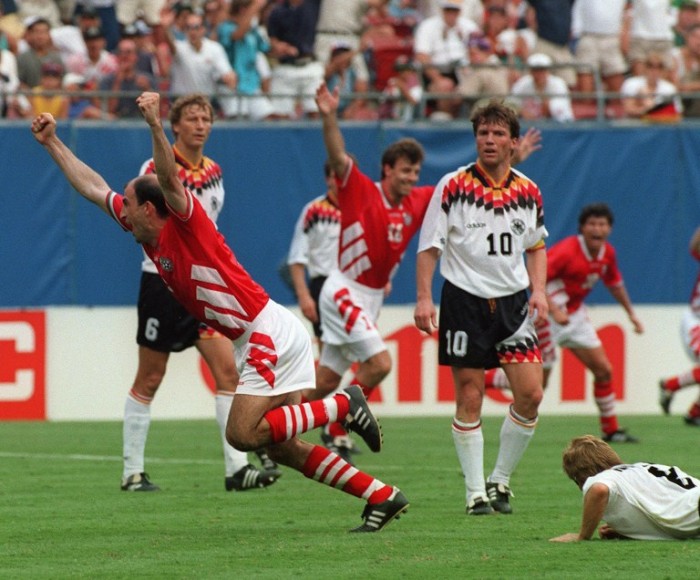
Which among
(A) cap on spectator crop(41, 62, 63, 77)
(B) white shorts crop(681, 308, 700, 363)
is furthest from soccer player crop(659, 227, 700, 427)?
(A) cap on spectator crop(41, 62, 63, 77)

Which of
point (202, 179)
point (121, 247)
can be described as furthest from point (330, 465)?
point (121, 247)

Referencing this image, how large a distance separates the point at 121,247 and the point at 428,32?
524cm

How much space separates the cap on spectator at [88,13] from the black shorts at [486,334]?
12009mm

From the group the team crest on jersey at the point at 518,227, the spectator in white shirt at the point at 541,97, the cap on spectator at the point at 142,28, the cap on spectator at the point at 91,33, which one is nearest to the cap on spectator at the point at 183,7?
the cap on spectator at the point at 142,28

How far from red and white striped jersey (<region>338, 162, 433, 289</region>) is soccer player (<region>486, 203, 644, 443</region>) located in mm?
2872

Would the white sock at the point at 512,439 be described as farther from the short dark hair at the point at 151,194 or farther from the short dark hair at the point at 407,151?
the short dark hair at the point at 407,151

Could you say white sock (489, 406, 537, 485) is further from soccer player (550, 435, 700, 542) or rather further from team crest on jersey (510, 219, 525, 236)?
soccer player (550, 435, 700, 542)

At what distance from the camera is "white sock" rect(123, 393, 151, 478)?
408 inches

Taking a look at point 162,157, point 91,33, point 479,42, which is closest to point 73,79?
point 91,33

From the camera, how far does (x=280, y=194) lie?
18.8 meters

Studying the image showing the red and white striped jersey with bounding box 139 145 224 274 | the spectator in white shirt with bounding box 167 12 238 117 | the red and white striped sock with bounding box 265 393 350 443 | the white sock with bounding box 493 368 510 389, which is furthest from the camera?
the spectator in white shirt with bounding box 167 12 238 117

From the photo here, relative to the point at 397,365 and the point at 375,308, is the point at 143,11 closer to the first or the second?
the point at 397,365

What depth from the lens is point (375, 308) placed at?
1243 centimetres

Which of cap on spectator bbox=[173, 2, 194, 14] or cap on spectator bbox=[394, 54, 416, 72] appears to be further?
cap on spectator bbox=[394, 54, 416, 72]
